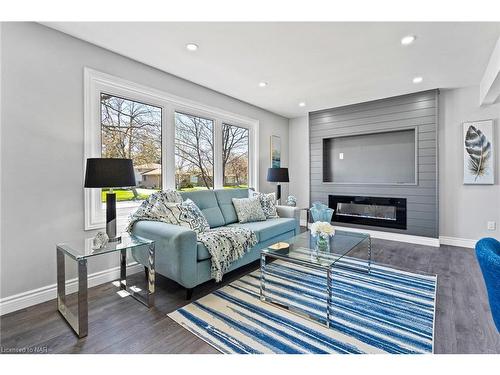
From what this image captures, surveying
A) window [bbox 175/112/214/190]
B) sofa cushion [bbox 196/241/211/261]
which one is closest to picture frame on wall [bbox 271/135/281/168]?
window [bbox 175/112/214/190]

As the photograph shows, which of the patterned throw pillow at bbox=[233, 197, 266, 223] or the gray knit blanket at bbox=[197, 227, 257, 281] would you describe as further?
the patterned throw pillow at bbox=[233, 197, 266, 223]

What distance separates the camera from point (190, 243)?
2113 mm

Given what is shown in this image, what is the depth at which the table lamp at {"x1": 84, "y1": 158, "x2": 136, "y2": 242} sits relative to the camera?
2.00 m

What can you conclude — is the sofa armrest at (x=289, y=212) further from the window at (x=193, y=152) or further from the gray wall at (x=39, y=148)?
the gray wall at (x=39, y=148)

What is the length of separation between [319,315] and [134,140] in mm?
2688

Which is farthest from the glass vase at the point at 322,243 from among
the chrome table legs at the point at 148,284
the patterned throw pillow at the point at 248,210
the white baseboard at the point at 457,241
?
the white baseboard at the point at 457,241

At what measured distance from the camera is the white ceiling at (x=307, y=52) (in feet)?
7.27

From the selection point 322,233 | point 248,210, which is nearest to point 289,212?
point 248,210

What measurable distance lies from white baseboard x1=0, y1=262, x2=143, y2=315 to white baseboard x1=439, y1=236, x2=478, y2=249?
4.76 metres

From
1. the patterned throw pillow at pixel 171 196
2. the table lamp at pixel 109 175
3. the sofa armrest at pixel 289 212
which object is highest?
the table lamp at pixel 109 175

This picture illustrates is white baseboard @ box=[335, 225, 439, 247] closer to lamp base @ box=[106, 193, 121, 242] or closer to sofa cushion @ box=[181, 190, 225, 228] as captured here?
sofa cushion @ box=[181, 190, 225, 228]

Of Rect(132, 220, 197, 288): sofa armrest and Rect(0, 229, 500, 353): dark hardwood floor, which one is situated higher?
Rect(132, 220, 197, 288): sofa armrest
